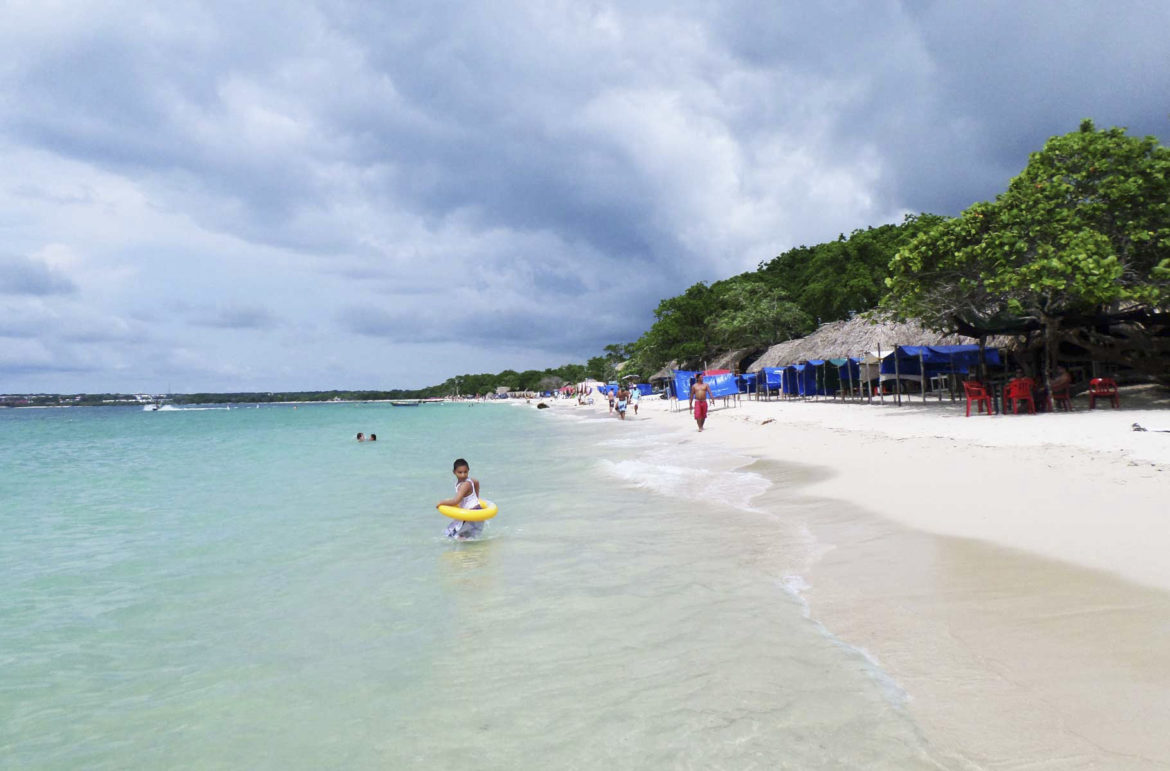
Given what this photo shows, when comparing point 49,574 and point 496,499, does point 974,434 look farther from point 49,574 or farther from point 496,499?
point 49,574

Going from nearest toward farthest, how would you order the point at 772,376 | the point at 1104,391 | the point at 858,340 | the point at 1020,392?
1. the point at 1020,392
2. the point at 1104,391
3. the point at 858,340
4. the point at 772,376

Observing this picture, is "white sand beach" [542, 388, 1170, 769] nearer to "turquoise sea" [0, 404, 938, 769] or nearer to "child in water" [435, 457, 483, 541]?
"turquoise sea" [0, 404, 938, 769]

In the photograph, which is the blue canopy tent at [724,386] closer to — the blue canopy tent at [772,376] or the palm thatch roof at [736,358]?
the blue canopy tent at [772,376]

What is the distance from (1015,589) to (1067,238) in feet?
42.8

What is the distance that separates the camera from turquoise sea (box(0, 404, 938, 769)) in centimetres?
281

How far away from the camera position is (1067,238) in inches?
540

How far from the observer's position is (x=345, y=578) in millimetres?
5816

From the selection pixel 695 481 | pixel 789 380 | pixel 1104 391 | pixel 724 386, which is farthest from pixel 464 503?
pixel 789 380

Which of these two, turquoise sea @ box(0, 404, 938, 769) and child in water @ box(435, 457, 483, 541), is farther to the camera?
child in water @ box(435, 457, 483, 541)

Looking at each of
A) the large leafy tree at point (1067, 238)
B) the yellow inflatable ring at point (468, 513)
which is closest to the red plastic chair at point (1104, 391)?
the large leafy tree at point (1067, 238)

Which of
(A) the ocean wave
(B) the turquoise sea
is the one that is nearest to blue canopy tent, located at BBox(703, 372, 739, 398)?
(A) the ocean wave

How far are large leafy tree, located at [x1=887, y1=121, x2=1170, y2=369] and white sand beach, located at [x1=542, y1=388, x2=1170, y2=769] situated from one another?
536 centimetres

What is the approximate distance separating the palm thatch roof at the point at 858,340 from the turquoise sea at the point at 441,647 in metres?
19.6

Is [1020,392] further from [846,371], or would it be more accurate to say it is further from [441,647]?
[441,647]
